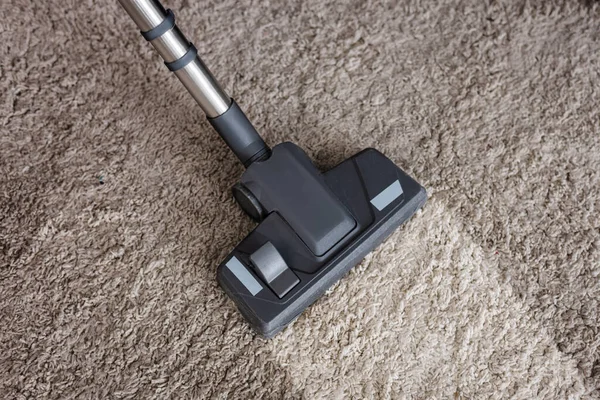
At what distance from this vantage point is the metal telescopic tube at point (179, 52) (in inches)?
30.3

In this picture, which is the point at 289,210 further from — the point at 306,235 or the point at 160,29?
the point at 160,29

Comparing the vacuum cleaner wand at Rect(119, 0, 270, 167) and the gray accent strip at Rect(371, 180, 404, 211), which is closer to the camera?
the vacuum cleaner wand at Rect(119, 0, 270, 167)

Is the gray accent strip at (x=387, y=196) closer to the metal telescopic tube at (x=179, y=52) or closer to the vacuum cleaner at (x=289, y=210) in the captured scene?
the vacuum cleaner at (x=289, y=210)

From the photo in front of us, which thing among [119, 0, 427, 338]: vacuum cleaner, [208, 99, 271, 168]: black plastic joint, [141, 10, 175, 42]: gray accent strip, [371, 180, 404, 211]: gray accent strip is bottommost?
[371, 180, 404, 211]: gray accent strip

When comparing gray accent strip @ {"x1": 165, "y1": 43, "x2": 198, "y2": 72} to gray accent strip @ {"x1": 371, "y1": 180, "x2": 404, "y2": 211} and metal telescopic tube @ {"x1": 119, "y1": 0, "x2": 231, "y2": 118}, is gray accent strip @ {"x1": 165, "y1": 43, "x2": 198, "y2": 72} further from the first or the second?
gray accent strip @ {"x1": 371, "y1": 180, "x2": 404, "y2": 211}

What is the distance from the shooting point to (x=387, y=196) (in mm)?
893

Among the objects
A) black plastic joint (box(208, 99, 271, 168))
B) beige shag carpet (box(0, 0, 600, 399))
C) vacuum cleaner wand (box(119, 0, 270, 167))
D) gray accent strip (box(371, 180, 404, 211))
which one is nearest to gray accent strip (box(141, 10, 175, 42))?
vacuum cleaner wand (box(119, 0, 270, 167))

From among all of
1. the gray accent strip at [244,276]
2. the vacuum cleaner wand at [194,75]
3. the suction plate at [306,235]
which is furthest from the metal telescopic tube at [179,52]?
the gray accent strip at [244,276]

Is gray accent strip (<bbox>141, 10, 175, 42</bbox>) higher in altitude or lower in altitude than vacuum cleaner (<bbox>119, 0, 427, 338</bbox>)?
higher

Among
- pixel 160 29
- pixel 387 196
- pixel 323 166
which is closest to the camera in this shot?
pixel 160 29

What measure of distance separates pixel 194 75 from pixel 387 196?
34cm

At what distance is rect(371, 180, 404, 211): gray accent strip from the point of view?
0.89 m

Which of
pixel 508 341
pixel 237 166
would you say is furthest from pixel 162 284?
pixel 508 341

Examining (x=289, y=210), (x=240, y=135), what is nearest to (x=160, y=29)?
(x=240, y=135)
